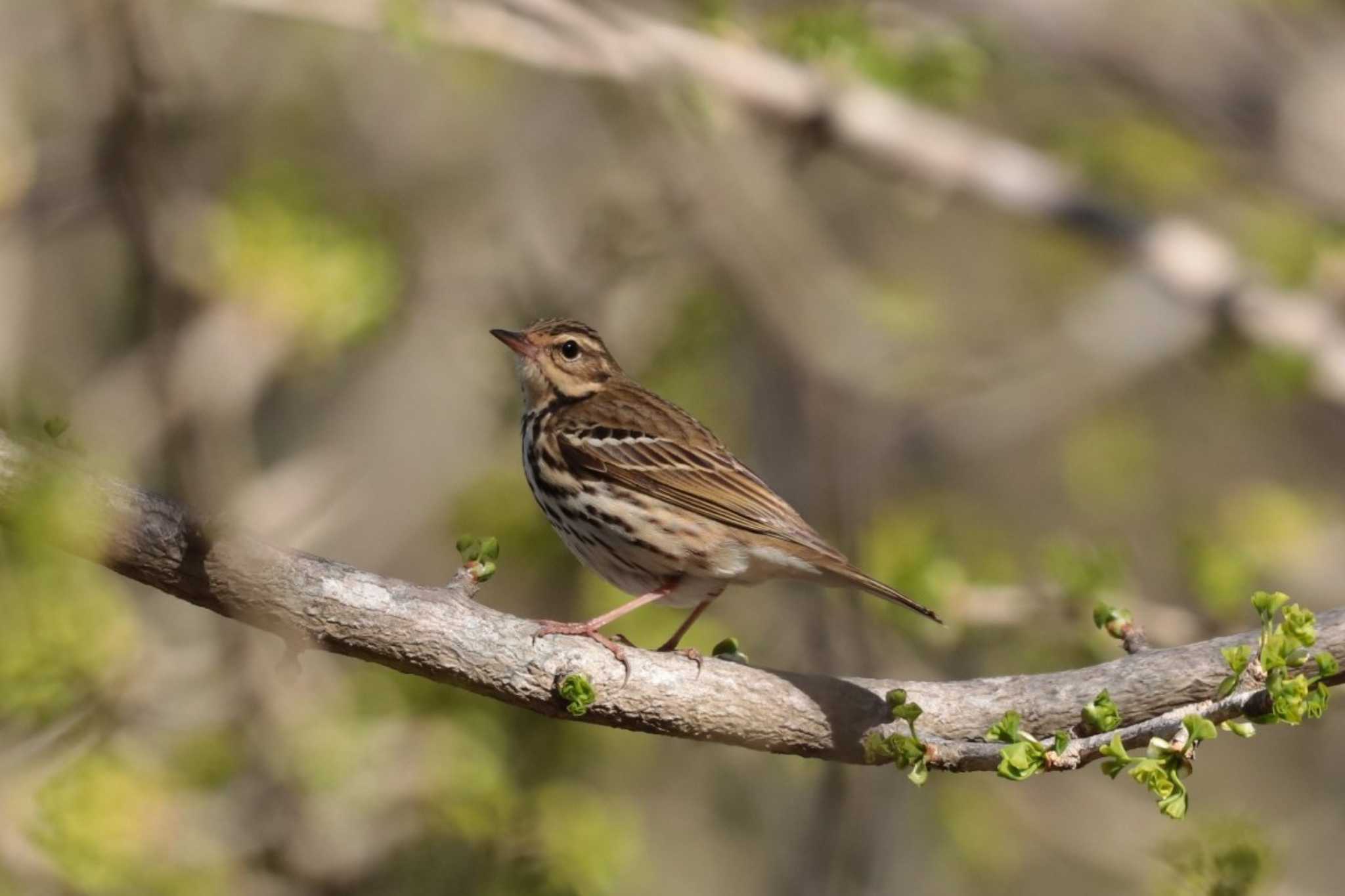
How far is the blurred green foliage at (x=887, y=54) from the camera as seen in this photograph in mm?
10008

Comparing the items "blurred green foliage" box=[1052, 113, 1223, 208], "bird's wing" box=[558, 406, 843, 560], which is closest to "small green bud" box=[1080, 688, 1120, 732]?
"bird's wing" box=[558, 406, 843, 560]

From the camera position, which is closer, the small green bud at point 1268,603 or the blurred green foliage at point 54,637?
the small green bud at point 1268,603

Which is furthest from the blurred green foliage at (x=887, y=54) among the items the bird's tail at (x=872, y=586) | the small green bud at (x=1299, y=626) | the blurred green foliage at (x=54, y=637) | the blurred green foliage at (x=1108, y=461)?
the small green bud at (x=1299, y=626)

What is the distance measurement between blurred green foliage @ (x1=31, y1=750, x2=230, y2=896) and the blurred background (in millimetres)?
20

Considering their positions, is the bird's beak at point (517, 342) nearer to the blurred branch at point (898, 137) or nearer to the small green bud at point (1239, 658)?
the blurred branch at point (898, 137)

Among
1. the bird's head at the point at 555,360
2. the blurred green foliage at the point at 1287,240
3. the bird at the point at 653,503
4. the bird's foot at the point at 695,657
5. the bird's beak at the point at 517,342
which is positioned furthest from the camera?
the blurred green foliage at the point at 1287,240

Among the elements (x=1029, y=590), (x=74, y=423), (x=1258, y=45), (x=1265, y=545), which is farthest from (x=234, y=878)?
(x=1258, y=45)

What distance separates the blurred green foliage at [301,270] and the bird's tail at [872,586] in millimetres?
3519

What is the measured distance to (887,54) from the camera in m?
10.2

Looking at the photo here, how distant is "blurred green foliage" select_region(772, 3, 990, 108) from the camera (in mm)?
10008

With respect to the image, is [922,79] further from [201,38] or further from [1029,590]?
[201,38]

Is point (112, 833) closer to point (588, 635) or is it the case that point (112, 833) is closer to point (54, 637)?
point (54, 637)

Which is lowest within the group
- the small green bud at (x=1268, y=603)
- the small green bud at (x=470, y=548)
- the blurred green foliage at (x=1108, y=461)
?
the blurred green foliage at (x=1108, y=461)

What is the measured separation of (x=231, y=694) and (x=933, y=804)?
5.48m
